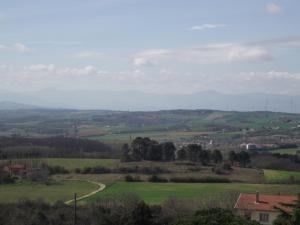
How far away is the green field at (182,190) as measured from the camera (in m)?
38.5

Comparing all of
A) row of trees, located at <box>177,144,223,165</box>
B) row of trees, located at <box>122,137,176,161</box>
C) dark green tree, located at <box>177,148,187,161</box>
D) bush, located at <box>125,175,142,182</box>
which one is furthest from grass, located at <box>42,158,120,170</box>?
row of trees, located at <box>177,144,223,165</box>

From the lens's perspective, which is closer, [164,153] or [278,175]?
[278,175]

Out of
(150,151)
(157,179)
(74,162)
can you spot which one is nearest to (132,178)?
(157,179)

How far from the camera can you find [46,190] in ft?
135

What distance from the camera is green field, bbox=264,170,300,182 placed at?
47950 mm

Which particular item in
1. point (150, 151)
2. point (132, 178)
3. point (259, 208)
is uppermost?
point (150, 151)

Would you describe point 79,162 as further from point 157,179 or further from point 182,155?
point 182,155

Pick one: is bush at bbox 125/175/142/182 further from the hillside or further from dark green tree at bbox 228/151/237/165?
the hillside

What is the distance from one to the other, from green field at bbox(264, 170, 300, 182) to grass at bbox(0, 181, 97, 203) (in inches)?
616

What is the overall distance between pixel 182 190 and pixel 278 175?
1244 cm

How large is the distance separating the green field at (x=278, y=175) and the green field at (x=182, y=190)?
3232mm

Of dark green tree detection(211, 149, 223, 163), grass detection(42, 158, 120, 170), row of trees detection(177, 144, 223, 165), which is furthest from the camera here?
dark green tree detection(211, 149, 223, 163)

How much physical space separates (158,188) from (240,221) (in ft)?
88.4

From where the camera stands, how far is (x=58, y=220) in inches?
1050
